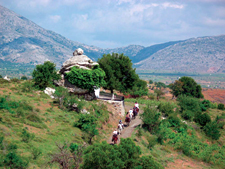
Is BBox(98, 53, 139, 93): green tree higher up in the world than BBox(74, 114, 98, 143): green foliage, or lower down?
higher up

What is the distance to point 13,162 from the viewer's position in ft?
42.0

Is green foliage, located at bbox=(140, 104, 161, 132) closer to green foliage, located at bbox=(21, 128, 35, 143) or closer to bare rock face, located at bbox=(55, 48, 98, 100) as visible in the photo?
bare rock face, located at bbox=(55, 48, 98, 100)

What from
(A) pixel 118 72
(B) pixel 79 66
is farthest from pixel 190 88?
(B) pixel 79 66

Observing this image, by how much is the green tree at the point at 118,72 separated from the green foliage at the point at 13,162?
26.8 m

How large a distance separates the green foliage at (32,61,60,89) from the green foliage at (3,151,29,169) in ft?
70.0

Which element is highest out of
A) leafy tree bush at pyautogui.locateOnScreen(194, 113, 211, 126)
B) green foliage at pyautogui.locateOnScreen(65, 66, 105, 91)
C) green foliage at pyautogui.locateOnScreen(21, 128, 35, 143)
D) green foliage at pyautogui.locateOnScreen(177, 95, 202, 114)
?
green foliage at pyautogui.locateOnScreen(65, 66, 105, 91)

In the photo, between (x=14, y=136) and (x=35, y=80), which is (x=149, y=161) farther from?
(x=35, y=80)

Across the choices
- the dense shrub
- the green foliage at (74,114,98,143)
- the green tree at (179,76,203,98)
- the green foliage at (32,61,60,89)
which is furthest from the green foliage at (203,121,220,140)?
the green tree at (179,76,203,98)

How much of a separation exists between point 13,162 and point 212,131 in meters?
35.5

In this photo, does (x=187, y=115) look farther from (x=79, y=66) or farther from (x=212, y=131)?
(x=79, y=66)

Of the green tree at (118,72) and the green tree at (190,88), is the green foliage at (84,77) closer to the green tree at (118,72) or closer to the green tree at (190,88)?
the green tree at (118,72)

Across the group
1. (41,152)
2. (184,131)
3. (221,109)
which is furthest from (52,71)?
(221,109)

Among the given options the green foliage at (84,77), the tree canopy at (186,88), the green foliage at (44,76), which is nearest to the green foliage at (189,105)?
the green foliage at (84,77)

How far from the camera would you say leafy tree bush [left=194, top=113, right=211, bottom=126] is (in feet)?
140
